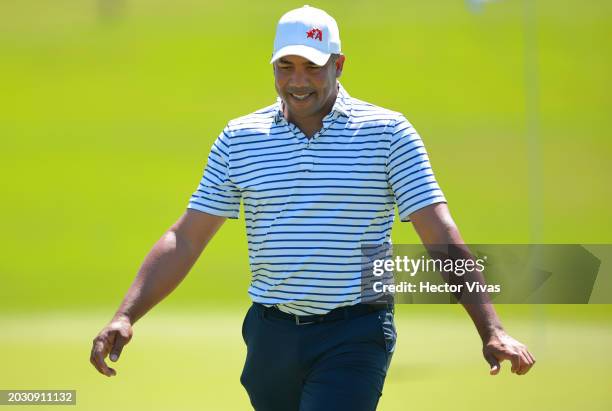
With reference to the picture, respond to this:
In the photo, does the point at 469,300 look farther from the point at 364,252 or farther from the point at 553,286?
the point at 553,286

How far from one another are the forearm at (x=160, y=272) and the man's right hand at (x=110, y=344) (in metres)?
0.08

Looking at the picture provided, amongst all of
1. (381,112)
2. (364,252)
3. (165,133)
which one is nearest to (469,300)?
(364,252)

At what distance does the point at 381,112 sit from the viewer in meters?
2.88

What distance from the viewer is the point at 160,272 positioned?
2951 mm

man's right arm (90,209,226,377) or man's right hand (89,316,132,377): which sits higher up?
man's right arm (90,209,226,377)

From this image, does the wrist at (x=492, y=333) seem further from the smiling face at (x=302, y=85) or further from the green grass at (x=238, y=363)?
the green grass at (x=238, y=363)

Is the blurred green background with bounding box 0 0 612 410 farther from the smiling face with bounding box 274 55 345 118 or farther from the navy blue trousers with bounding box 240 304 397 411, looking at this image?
the smiling face with bounding box 274 55 345 118

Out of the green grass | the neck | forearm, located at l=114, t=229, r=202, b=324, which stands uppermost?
the neck

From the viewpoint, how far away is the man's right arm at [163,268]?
9.34 ft

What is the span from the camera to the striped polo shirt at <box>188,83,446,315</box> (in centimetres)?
278

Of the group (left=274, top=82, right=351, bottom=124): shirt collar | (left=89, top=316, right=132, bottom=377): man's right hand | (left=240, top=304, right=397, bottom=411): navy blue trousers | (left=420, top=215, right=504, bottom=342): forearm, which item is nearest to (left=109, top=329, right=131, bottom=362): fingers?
(left=89, top=316, right=132, bottom=377): man's right hand

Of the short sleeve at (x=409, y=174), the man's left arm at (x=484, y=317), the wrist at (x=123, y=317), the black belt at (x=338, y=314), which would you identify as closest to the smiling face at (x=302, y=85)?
the short sleeve at (x=409, y=174)

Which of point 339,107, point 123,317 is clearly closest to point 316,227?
point 339,107

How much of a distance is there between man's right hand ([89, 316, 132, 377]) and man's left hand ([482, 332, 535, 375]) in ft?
2.89
